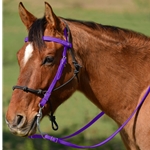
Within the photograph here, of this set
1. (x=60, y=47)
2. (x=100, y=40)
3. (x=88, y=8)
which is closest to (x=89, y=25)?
(x=100, y=40)

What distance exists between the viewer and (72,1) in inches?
288

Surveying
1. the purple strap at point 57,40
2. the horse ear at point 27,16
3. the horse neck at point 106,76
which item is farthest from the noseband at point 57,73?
the horse ear at point 27,16

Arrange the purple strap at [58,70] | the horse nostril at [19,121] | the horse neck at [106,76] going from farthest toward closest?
the horse neck at [106,76]
the purple strap at [58,70]
the horse nostril at [19,121]

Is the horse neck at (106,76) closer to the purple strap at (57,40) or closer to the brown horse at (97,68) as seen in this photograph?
the brown horse at (97,68)

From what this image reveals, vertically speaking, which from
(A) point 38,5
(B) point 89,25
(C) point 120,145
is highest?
(B) point 89,25

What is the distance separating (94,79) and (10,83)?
3772mm

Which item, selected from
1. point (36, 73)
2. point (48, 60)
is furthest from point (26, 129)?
point (48, 60)

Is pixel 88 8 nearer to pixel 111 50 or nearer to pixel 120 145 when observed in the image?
pixel 120 145

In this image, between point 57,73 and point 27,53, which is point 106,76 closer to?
point 57,73

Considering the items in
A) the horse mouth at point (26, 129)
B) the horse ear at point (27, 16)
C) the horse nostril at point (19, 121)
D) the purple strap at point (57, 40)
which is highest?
the horse ear at point (27, 16)

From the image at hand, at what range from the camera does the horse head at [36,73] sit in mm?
3195

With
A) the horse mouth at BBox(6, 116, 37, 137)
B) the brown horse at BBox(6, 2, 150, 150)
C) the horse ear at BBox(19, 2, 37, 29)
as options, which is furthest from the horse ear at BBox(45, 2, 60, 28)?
the horse mouth at BBox(6, 116, 37, 137)

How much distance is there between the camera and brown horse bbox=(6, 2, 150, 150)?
3.26 m

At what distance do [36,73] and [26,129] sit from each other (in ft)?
1.40
